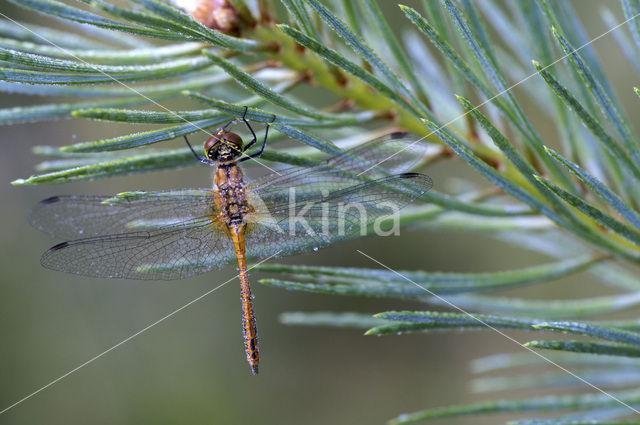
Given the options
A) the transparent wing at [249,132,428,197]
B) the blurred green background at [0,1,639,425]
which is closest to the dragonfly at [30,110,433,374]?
the transparent wing at [249,132,428,197]

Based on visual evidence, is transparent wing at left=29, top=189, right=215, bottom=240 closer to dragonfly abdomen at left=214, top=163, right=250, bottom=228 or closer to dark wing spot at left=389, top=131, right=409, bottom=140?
dragonfly abdomen at left=214, top=163, right=250, bottom=228

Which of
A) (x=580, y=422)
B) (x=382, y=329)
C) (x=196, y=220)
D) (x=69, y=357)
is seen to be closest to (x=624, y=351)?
(x=580, y=422)

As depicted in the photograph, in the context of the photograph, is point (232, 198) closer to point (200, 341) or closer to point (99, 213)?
point (99, 213)

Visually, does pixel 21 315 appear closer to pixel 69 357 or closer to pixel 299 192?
pixel 69 357

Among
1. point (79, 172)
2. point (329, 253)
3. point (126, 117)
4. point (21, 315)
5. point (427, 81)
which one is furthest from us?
point (329, 253)

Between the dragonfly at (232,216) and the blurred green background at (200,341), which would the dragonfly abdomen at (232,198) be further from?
the blurred green background at (200,341)

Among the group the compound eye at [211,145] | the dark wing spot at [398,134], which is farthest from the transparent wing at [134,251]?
the dark wing spot at [398,134]

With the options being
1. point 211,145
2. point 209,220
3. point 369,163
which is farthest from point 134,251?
point 369,163
